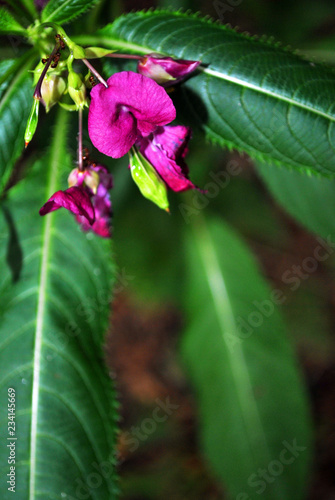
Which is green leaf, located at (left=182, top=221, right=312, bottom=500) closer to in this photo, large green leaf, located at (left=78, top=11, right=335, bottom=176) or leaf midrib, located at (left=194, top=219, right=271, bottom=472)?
leaf midrib, located at (left=194, top=219, right=271, bottom=472)

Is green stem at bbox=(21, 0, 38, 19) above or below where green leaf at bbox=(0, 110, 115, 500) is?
above

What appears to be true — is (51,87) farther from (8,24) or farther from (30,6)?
(30,6)

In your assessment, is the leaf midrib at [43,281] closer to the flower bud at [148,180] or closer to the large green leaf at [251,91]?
the large green leaf at [251,91]

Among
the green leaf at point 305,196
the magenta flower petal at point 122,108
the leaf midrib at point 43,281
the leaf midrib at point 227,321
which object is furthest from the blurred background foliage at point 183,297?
the magenta flower petal at point 122,108

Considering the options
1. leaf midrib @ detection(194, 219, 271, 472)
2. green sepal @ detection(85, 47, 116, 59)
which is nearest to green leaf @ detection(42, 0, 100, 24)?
green sepal @ detection(85, 47, 116, 59)

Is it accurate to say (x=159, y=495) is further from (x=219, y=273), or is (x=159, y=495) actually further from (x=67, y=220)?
(x=67, y=220)
